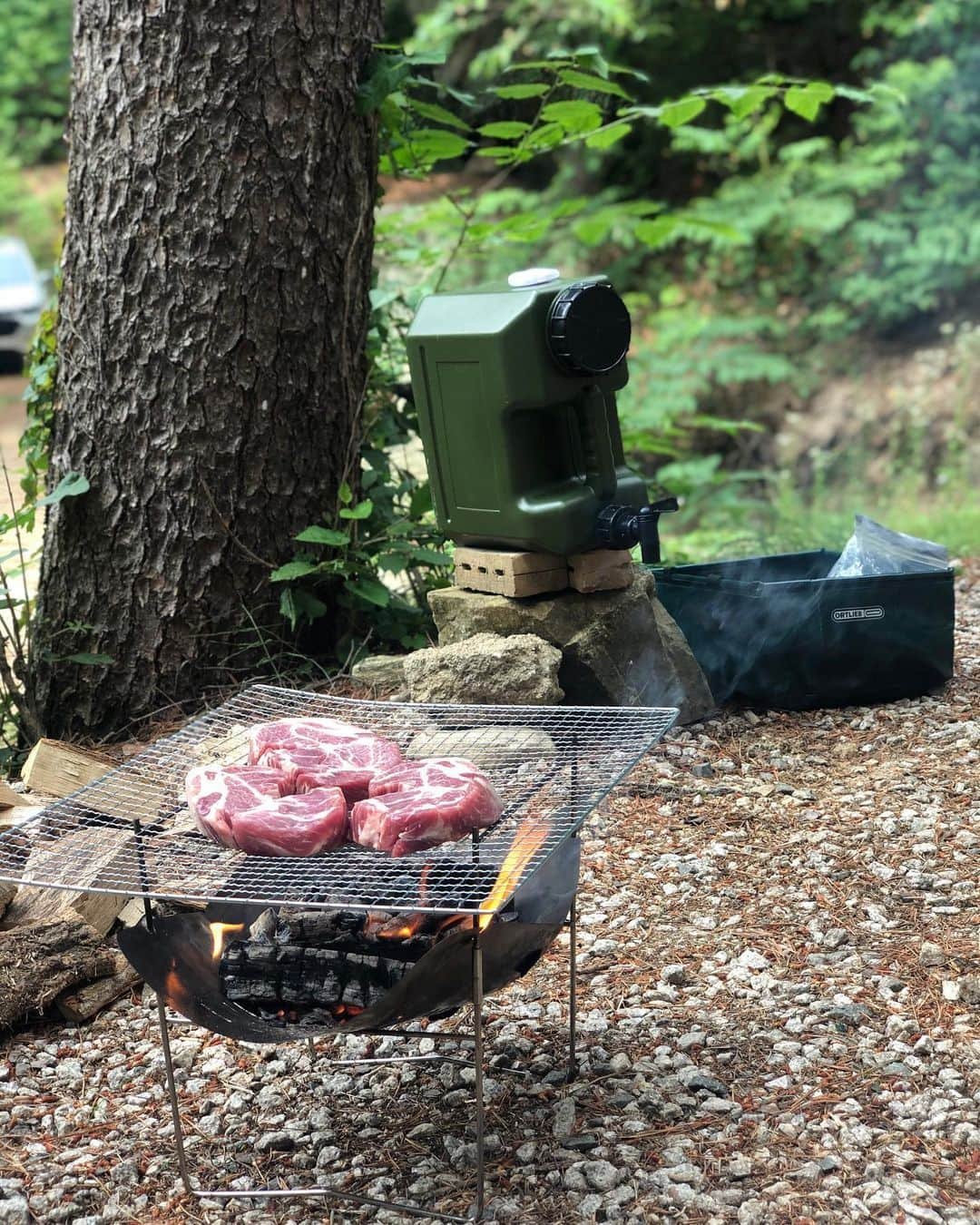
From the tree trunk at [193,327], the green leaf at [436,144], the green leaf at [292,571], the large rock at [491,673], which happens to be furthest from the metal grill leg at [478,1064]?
the green leaf at [436,144]

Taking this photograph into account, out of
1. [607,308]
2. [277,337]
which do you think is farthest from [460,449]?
[277,337]

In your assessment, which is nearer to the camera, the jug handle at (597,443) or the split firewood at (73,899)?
the split firewood at (73,899)

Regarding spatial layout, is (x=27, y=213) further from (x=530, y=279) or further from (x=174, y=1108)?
(x=174, y=1108)

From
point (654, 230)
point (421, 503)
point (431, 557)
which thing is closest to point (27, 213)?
point (654, 230)

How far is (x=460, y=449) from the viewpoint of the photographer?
3.70 meters

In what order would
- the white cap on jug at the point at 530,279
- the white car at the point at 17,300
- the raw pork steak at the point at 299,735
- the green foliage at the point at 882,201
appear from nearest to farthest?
the raw pork steak at the point at 299,735, the white cap on jug at the point at 530,279, the green foliage at the point at 882,201, the white car at the point at 17,300

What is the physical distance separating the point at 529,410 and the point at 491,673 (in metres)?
0.73

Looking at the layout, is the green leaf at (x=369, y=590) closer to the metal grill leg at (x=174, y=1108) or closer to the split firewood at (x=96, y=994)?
the split firewood at (x=96, y=994)

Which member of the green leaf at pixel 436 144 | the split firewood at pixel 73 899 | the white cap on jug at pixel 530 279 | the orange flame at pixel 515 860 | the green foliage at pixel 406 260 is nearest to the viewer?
the orange flame at pixel 515 860

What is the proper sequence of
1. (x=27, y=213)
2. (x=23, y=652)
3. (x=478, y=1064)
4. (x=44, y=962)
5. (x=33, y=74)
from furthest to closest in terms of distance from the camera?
(x=33, y=74), (x=27, y=213), (x=23, y=652), (x=44, y=962), (x=478, y=1064)

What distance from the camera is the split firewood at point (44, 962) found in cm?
271

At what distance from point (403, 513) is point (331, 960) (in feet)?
8.29

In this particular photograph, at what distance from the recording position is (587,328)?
345cm

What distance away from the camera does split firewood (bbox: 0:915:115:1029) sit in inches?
107
